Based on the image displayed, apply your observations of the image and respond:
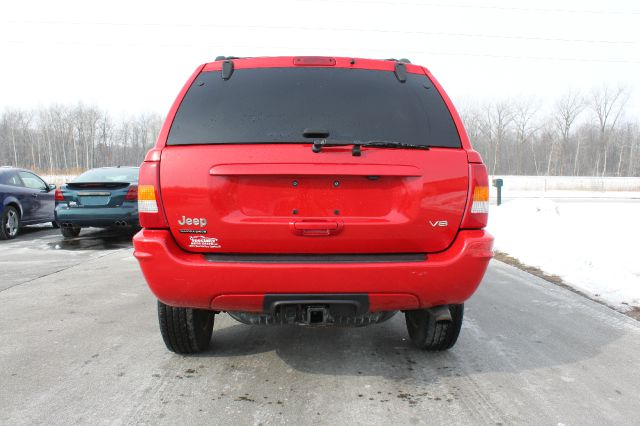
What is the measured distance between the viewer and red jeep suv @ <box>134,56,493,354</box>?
2488mm

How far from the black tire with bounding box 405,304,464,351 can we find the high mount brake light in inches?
72.1

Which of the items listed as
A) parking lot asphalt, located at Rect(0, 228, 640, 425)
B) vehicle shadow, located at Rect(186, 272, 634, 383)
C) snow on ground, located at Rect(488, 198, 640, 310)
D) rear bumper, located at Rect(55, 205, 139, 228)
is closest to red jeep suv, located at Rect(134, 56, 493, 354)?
parking lot asphalt, located at Rect(0, 228, 640, 425)

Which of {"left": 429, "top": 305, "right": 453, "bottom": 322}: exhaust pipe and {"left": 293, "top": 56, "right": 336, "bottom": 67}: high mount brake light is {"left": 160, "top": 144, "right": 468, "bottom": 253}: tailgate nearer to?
{"left": 429, "top": 305, "right": 453, "bottom": 322}: exhaust pipe

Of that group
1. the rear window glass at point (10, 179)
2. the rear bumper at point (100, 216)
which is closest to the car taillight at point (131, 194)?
the rear bumper at point (100, 216)

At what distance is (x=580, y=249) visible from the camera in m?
7.56

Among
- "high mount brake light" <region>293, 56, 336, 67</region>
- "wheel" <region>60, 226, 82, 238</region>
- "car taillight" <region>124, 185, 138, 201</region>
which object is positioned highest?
"high mount brake light" <region>293, 56, 336, 67</region>

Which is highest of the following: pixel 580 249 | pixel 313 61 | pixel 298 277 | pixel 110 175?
pixel 313 61

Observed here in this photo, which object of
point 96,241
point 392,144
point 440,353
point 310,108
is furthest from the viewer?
point 96,241

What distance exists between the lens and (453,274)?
254 centimetres

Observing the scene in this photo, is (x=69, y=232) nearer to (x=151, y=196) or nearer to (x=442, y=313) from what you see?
(x=151, y=196)

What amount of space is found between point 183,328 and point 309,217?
1.30 m

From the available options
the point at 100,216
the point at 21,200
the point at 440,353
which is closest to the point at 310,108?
the point at 440,353

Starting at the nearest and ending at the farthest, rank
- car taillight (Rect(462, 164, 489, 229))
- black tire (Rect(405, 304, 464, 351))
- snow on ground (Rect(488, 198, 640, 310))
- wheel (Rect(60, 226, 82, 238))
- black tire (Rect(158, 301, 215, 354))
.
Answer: car taillight (Rect(462, 164, 489, 229)), black tire (Rect(158, 301, 215, 354)), black tire (Rect(405, 304, 464, 351)), snow on ground (Rect(488, 198, 640, 310)), wheel (Rect(60, 226, 82, 238))

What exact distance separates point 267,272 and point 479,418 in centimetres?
140
